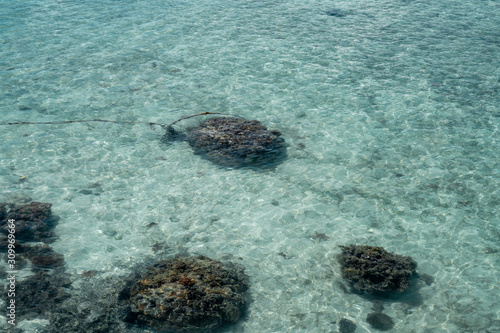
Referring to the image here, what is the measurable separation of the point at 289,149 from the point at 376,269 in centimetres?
450

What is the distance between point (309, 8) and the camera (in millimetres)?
20859

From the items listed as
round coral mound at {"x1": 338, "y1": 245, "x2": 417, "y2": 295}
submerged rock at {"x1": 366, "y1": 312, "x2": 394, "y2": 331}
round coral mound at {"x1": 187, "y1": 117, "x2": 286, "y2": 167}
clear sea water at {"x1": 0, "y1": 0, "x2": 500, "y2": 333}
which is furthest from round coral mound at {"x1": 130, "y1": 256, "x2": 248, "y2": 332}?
→ round coral mound at {"x1": 187, "y1": 117, "x2": 286, "y2": 167}

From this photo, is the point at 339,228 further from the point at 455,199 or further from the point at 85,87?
the point at 85,87

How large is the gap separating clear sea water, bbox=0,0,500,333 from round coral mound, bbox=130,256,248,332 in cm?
41

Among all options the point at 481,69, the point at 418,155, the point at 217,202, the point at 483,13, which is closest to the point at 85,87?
the point at 217,202

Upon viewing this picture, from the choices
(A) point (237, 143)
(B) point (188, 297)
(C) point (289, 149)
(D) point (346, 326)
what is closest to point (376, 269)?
(D) point (346, 326)

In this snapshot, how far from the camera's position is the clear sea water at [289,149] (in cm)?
809

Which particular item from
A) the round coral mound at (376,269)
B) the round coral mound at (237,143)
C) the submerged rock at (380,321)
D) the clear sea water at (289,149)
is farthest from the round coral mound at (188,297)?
the round coral mound at (237,143)

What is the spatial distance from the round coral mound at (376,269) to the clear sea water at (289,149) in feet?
0.81

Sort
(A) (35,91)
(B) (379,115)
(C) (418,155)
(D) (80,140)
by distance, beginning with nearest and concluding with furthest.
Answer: (C) (418,155), (D) (80,140), (B) (379,115), (A) (35,91)

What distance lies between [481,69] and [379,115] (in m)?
4.97

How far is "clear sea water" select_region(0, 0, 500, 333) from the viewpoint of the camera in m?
8.09

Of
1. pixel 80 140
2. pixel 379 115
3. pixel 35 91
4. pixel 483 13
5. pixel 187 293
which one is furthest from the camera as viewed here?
pixel 483 13

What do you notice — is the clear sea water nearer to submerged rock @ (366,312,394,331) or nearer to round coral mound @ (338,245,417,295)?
submerged rock @ (366,312,394,331)
